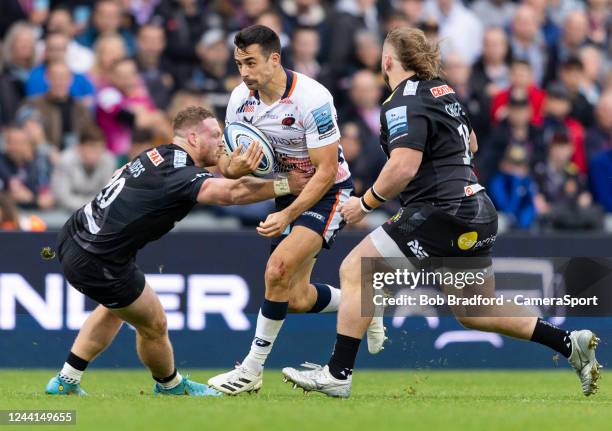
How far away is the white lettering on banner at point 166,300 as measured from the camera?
42.7 feet

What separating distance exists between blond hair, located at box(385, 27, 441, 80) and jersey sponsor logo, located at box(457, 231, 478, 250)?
1.17m

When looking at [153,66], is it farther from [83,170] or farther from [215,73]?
[83,170]

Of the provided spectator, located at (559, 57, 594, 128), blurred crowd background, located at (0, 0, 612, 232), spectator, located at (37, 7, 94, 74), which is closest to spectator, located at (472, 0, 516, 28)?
blurred crowd background, located at (0, 0, 612, 232)

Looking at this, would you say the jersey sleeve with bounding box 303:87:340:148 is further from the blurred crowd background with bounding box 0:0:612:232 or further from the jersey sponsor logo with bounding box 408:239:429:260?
the blurred crowd background with bounding box 0:0:612:232

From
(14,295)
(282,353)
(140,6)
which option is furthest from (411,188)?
(140,6)

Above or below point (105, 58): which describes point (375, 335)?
below

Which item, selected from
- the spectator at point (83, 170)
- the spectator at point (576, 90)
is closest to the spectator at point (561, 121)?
the spectator at point (576, 90)

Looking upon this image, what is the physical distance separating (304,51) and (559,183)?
138 inches

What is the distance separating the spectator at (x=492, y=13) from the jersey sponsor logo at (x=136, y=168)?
10053 millimetres

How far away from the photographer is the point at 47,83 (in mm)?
16266

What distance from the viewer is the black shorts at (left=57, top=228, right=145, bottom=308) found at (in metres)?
→ 9.87

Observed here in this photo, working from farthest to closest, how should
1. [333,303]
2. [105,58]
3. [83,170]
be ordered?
[105,58], [83,170], [333,303]

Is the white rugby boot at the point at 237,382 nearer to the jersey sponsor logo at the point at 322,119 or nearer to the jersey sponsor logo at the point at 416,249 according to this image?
the jersey sponsor logo at the point at 416,249

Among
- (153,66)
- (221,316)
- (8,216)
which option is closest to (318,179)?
(221,316)
